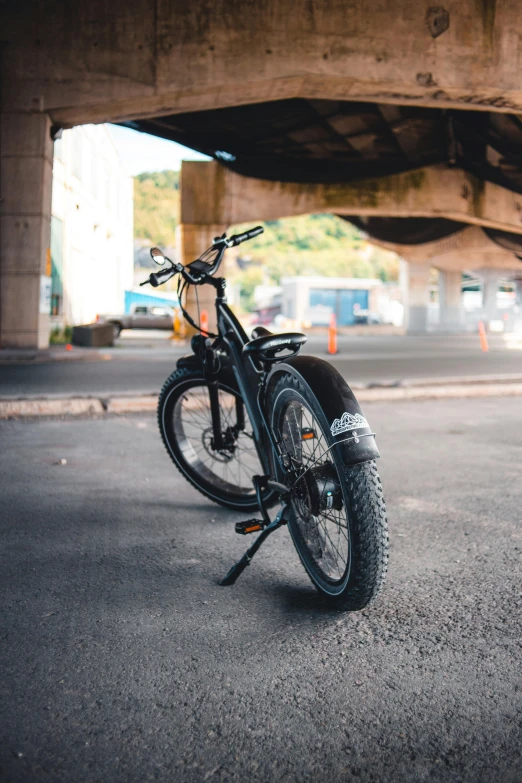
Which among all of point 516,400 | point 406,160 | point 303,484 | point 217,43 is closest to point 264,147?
point 406,160

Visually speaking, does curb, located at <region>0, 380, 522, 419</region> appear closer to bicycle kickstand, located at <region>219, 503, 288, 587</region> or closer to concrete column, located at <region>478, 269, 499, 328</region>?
bicycle kickstand, located at <region>219, 503, 288, 587</region>

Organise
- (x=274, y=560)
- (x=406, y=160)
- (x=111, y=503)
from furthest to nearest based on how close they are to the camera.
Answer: (x=406, y=160) < (x=111, y=503) < (x=274, y=560)

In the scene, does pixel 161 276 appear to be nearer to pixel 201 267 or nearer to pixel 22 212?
pixel 201 267

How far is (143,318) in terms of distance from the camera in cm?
3641

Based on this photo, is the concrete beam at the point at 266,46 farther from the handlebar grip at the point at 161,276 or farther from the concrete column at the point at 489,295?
the concrete column at the point at 489,295

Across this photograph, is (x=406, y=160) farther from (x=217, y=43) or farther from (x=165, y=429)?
(x=165, y=429)

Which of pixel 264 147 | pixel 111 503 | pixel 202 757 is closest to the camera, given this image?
pixel 202 757

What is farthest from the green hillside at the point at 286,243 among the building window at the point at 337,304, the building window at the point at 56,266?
the building window at the point at 56,266

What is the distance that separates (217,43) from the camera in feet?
50.6

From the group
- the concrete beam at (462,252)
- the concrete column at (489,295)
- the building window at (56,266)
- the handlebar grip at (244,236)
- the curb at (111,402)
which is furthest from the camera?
the concrete column at (489,295)

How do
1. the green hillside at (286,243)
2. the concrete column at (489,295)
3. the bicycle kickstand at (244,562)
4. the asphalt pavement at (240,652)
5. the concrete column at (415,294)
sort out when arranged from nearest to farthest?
the asphalt pavement at (240,652) < the bicycle kickstand at (244,562) < the concrete column at (415,294) < the concrete column at (489,295) < the green hillside at (286,243)

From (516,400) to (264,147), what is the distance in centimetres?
1539

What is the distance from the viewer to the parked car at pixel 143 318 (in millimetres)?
34750

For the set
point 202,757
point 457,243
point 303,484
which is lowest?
Answer: point 202,757
